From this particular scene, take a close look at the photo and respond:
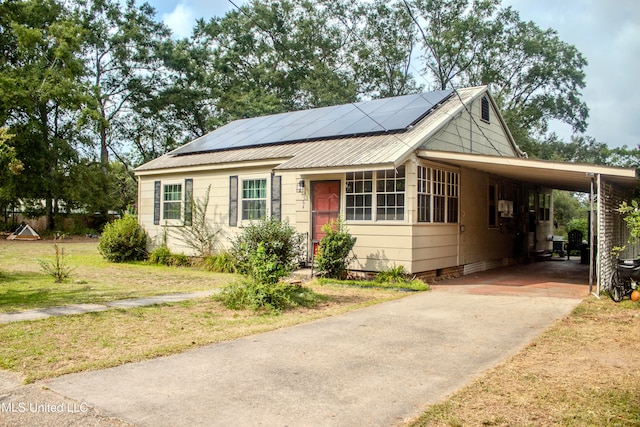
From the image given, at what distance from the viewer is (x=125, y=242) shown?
16.2 metres

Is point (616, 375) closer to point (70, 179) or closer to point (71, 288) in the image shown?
point (71, 288)

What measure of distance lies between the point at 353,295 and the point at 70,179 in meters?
25.5

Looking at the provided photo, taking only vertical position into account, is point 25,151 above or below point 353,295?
above

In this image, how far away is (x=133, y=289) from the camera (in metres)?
10.1

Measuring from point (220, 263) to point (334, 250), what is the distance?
431cm

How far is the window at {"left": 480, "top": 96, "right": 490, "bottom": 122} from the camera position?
601 inches

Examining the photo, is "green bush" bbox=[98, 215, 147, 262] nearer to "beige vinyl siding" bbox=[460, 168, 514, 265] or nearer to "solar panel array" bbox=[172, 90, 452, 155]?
"solar panel array" bbox=[172, 90, 452, 155]

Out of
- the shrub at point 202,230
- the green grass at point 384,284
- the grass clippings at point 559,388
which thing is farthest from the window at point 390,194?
the shrub at point 202,230

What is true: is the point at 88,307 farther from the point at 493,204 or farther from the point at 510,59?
the point at 510,59

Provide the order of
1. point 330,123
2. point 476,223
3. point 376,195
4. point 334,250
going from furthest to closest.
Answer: point 330,123, point 476,223, point 376,195, point 334,250

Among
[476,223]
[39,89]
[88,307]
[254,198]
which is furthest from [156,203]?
[39,89]

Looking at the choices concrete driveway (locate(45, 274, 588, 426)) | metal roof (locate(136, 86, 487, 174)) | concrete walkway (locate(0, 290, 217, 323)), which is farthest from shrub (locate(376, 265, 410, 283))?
concrete walkway (locate(0, 290, 217, 323))

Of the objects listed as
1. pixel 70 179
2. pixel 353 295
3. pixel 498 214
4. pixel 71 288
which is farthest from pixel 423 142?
pixel 70 179

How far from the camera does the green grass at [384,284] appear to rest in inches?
400
